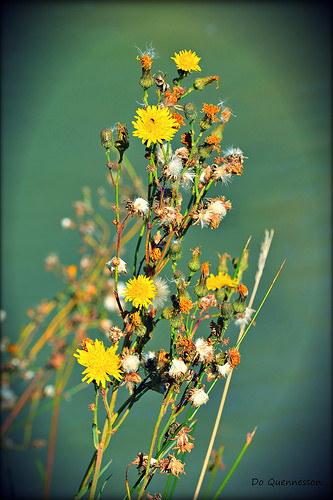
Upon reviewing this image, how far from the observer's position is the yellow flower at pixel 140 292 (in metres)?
0.29

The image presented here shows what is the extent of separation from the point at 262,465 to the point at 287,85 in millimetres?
701

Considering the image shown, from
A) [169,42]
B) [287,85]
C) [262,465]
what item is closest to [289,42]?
[287,85]

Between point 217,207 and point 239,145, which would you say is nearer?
point 217,207

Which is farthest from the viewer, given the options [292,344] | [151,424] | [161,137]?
[292,344]

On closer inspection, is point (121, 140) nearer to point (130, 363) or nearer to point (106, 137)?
point (106, 137)

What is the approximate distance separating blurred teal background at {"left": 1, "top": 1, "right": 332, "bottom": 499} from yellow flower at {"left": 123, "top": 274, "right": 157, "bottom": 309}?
40 centimetres

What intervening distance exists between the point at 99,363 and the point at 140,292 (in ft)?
0.20

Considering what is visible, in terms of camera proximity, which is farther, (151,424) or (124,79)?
(124,79)

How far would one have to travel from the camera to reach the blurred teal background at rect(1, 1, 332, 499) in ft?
2.35

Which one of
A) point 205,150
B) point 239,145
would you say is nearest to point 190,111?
point 205,150

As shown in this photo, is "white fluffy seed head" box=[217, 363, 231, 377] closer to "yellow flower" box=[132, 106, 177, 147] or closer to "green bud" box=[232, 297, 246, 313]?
"green bud" box=[232, 297, 246, 313]

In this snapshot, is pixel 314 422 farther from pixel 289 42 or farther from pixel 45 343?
pixel 289 42

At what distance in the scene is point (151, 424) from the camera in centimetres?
61

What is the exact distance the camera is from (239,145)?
2.48ft
